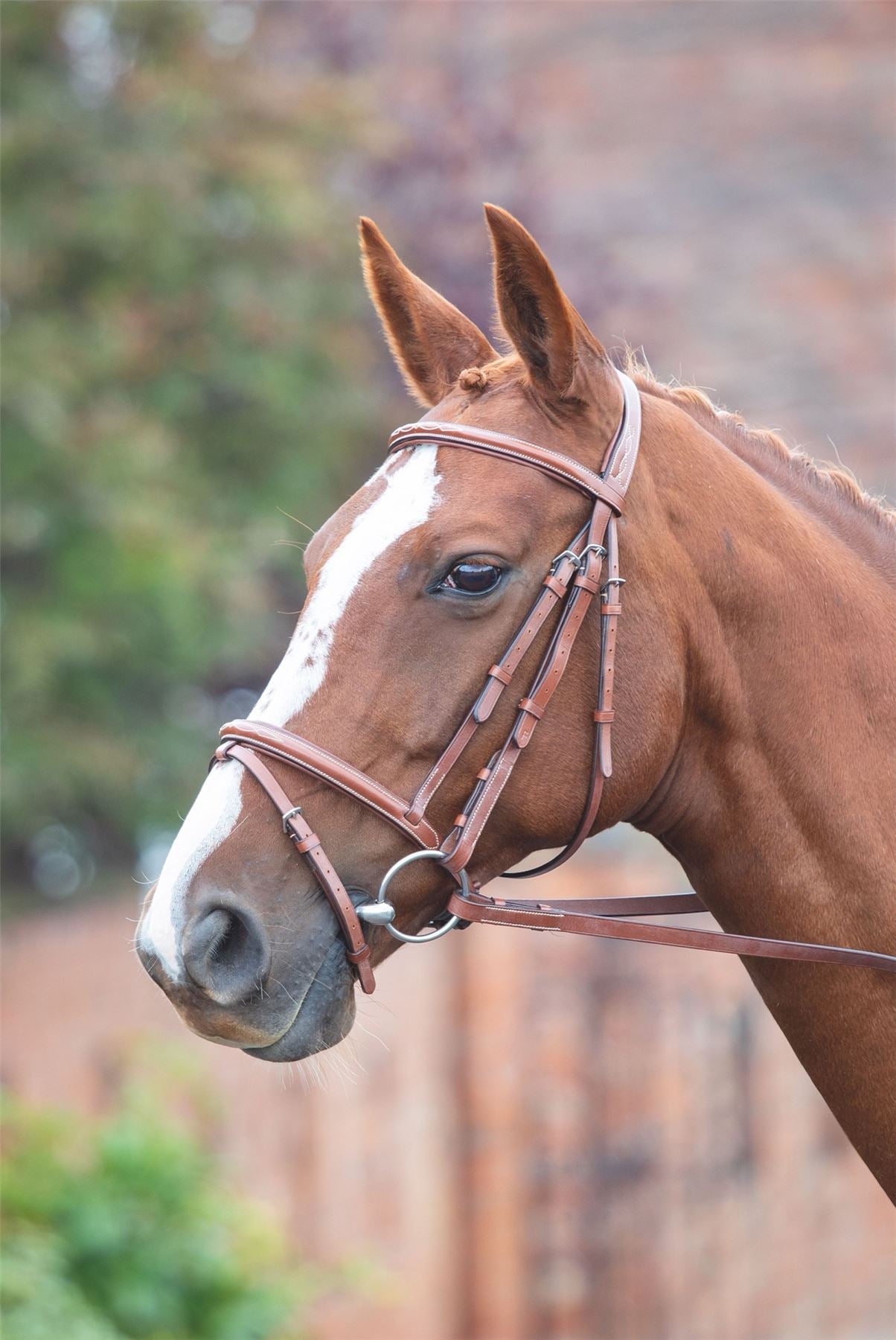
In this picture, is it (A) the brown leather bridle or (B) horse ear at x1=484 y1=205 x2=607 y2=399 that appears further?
(B) horse ear at x1=484 y1=205 x2=607 y2=399

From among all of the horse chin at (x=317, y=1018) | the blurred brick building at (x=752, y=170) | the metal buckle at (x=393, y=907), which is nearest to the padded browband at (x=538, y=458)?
the metal buckle at (x=393, y=907)

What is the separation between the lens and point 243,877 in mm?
2264

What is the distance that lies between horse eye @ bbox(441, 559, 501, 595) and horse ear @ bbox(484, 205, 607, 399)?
15.8 inches

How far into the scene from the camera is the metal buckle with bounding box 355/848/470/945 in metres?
2.33

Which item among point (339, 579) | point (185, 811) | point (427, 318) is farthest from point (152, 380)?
point (339, 579)

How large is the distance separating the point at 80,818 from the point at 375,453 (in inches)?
120

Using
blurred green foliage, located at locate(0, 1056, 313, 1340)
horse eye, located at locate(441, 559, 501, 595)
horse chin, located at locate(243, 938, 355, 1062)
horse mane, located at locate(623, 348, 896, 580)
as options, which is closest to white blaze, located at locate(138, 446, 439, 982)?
horse eye, located at locate(441, 559, 501, 595)

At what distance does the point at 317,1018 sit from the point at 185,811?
525 centimetres

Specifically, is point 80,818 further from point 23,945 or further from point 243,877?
point 243,877

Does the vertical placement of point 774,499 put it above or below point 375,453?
below

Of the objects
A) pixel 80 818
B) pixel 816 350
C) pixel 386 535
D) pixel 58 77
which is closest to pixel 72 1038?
pixel 80 818

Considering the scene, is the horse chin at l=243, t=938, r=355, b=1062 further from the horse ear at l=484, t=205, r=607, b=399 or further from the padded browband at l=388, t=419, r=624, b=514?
the horse ear at l=484, t=205, r=607, b=399

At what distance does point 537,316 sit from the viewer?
2547 millimetres

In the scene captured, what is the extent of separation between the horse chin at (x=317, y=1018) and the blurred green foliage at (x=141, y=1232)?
11.0 ft
